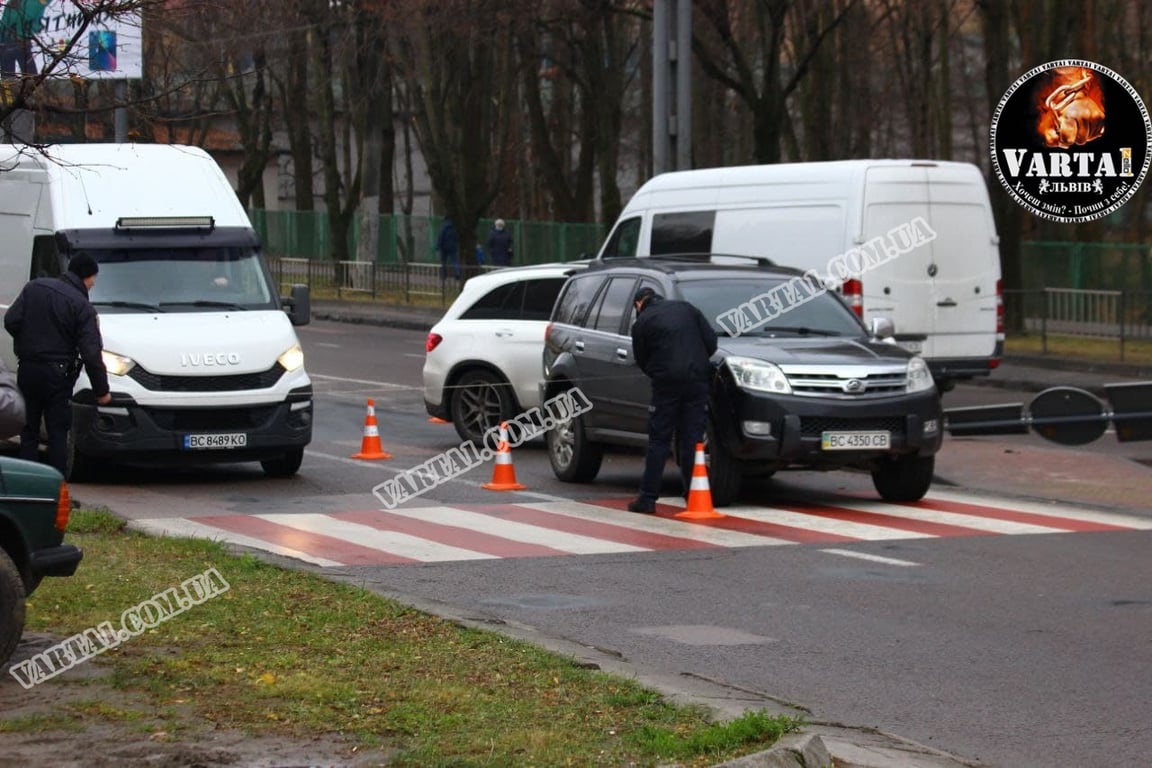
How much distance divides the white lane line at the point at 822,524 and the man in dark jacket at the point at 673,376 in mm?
602

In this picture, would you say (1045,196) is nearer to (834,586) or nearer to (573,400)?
(573,400)

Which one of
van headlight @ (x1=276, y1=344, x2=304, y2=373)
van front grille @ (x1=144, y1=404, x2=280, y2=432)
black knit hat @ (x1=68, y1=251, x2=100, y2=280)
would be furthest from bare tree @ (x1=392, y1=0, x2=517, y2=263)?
black knit hat @ (x1=68, y1=251, x2=100, y2=280)

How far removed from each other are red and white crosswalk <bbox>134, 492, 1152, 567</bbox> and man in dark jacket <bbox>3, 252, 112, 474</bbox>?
109 cm

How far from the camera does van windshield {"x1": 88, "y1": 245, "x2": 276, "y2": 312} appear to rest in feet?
54.6

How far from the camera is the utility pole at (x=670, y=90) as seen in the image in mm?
31672

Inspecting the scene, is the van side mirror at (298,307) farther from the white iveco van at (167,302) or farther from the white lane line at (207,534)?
the white lane line at (207,534)

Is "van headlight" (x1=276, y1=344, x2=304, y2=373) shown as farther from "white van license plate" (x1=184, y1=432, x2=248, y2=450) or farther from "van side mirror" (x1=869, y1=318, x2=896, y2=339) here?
"van side mirror" (x1=869, y1=318, x2=896, y2=339)

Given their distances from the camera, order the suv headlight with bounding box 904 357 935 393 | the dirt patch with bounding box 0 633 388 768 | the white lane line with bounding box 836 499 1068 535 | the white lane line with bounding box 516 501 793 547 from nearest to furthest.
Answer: the dirt patch with bounding box 0 633 388 768
the white lane line with bounding box 516 501 793 547
the white lane line with bounding box 836 499 1068 535
the suv headlight with bounding box 904 357 935 393

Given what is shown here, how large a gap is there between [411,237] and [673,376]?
3991cm

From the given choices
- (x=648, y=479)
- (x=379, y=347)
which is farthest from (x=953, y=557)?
(x=379, y=347)

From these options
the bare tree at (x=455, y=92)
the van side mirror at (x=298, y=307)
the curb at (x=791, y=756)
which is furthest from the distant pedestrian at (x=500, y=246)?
the curb at (x=791, y=756)

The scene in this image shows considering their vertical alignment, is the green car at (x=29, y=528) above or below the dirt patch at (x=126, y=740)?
above

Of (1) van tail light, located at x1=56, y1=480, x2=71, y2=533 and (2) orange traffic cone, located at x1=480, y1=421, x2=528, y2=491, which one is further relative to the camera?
(2) orange traffic cone, located at x1=480, y1=421, x2=528, y2=491

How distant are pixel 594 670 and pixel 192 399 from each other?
8337mm
